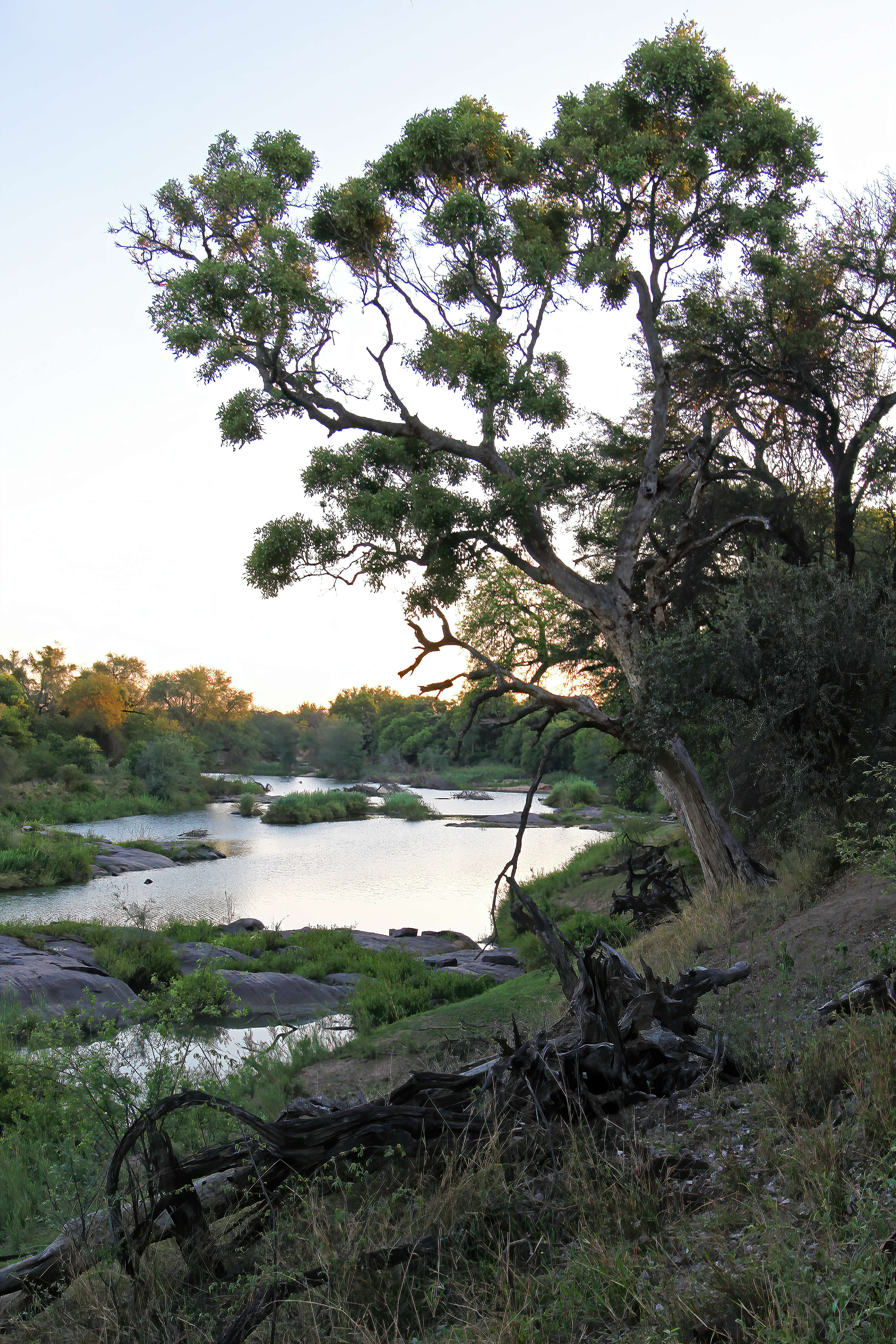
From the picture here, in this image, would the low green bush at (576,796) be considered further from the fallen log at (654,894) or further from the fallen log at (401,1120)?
Result: the fallen log at (401,1120)

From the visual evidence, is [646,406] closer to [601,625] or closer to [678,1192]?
[601,625]

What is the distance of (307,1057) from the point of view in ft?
31.9

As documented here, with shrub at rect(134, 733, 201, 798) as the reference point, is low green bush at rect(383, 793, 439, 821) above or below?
below

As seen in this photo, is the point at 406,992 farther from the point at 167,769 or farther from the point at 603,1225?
the point at 167,769

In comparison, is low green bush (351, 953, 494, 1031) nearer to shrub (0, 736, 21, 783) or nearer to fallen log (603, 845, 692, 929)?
fallen log (603, 845, 692, 929)

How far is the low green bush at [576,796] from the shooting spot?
50125mm

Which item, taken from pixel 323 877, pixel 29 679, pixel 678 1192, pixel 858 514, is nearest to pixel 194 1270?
pixel 678 1192

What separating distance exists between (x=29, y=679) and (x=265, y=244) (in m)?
57.2

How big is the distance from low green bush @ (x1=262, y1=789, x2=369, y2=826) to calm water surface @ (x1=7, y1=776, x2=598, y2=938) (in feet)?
3.24

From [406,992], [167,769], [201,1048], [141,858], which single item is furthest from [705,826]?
[167,769]

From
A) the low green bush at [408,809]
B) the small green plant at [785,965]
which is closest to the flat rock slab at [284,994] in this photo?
the small green plant at [785,965]

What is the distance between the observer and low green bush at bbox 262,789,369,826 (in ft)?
152

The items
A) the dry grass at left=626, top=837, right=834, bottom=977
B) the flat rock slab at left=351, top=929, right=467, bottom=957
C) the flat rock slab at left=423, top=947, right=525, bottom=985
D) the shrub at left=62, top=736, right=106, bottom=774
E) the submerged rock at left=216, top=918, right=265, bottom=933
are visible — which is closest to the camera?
the dry grass at left=626, top=837, right=834, bottom=977

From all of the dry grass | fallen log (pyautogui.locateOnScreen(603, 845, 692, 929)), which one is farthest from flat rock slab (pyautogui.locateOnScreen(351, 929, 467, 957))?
the dry grass
